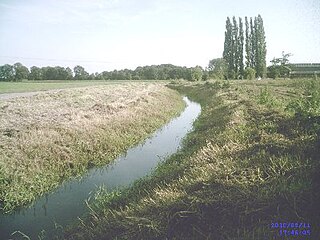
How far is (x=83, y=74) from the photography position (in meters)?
123

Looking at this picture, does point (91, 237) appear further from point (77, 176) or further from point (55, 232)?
point (77, 176)

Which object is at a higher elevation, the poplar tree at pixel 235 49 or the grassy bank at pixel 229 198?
the poplar tree at pixel 235 49

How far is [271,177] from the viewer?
22.6 feet

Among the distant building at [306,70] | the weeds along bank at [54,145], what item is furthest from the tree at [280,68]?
the weeds along bank at [54,145]

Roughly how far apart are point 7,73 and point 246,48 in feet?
257

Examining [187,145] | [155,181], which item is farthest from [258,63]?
[155,181]

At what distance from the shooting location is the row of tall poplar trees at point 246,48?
77375 millimetres

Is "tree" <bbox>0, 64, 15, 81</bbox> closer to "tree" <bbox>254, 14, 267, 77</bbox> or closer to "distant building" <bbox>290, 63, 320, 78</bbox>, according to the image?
"tree" <bbox>254, 14, 267, 77</bbox>

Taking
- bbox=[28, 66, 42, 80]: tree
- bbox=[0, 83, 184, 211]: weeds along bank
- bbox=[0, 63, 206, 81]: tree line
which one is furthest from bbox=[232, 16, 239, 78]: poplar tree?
bbox=[28, 66, 42, 80]: tree

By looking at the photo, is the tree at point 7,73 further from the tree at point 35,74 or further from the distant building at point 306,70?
the distant building at point 306,70

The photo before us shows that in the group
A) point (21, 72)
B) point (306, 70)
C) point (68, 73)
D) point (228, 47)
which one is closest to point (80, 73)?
point (68, 73)

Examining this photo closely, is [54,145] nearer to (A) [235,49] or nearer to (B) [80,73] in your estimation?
(A) [235,49]

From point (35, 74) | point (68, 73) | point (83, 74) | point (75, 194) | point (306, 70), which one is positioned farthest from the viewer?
point (83, 74)
